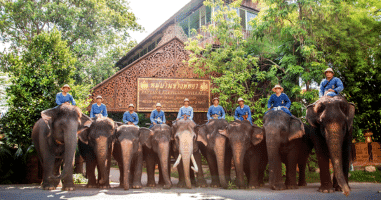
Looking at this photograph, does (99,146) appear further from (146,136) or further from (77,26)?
(77,26)

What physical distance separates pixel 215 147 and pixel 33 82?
256 inches

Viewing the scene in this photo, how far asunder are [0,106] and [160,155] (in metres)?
5.89

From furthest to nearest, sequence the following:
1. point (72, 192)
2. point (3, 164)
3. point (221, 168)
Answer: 1. point (3, 164)
2. point (221, 168)
3. point (72, 192)

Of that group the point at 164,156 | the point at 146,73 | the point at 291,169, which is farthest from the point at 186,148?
the point at 146,73

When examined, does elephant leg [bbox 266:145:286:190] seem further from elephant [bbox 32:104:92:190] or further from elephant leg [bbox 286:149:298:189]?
elephant [bbox 32:104:92:190]

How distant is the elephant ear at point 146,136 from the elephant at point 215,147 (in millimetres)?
1365

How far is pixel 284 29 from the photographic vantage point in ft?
38.8

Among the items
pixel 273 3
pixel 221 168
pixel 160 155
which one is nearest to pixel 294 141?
pixel 221 168

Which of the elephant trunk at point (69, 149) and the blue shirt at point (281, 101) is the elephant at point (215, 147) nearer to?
the blue shirt at point (281, 101)

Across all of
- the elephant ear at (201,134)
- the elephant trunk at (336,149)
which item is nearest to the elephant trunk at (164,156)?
the elephant ear at (201,134)

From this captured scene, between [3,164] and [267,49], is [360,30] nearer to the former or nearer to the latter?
[267,49]

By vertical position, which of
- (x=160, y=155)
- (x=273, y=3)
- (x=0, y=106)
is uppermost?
(x=273, y=3)

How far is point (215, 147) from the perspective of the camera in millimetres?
8555

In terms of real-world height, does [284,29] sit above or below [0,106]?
above
